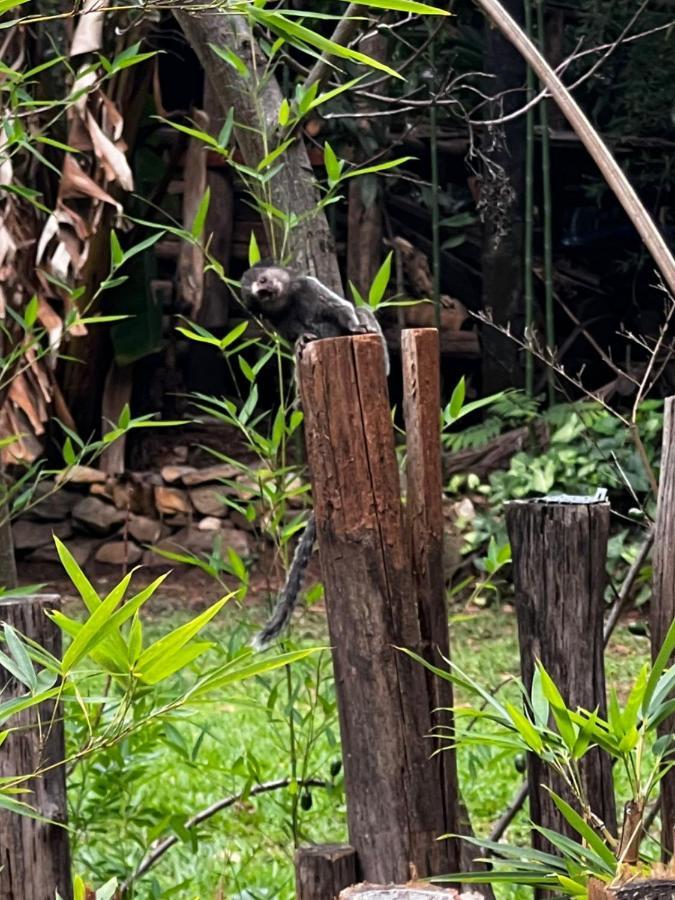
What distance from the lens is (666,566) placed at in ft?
6.02

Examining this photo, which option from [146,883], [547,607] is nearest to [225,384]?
[146,883]

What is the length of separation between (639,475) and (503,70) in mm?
2621

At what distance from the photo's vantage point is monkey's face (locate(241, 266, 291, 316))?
2838mm

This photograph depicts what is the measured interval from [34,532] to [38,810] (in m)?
5.67

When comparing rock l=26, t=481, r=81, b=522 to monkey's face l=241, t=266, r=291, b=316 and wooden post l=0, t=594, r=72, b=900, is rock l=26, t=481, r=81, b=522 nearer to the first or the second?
monkey's face l=241, t=266, r=291, b=316

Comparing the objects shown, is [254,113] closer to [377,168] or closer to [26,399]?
[377,168]

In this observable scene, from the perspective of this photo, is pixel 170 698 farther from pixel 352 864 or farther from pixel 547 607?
pixel 547 607

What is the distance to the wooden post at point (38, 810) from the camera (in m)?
1.80

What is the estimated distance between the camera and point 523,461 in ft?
23.3

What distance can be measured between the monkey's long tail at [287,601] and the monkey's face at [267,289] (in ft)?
2.23

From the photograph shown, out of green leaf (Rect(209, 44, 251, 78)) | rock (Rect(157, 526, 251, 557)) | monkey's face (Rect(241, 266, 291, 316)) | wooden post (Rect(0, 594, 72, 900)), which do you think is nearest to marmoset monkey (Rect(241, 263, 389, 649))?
monkey's face (Rect(241, 266, 291, 316))

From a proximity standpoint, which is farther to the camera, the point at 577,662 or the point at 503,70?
the point at 503,70

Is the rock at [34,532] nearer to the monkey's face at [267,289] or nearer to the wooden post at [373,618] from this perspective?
the monkey's face at [267,289]

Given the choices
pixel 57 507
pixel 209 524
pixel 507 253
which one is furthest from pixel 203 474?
pixel 507 253
